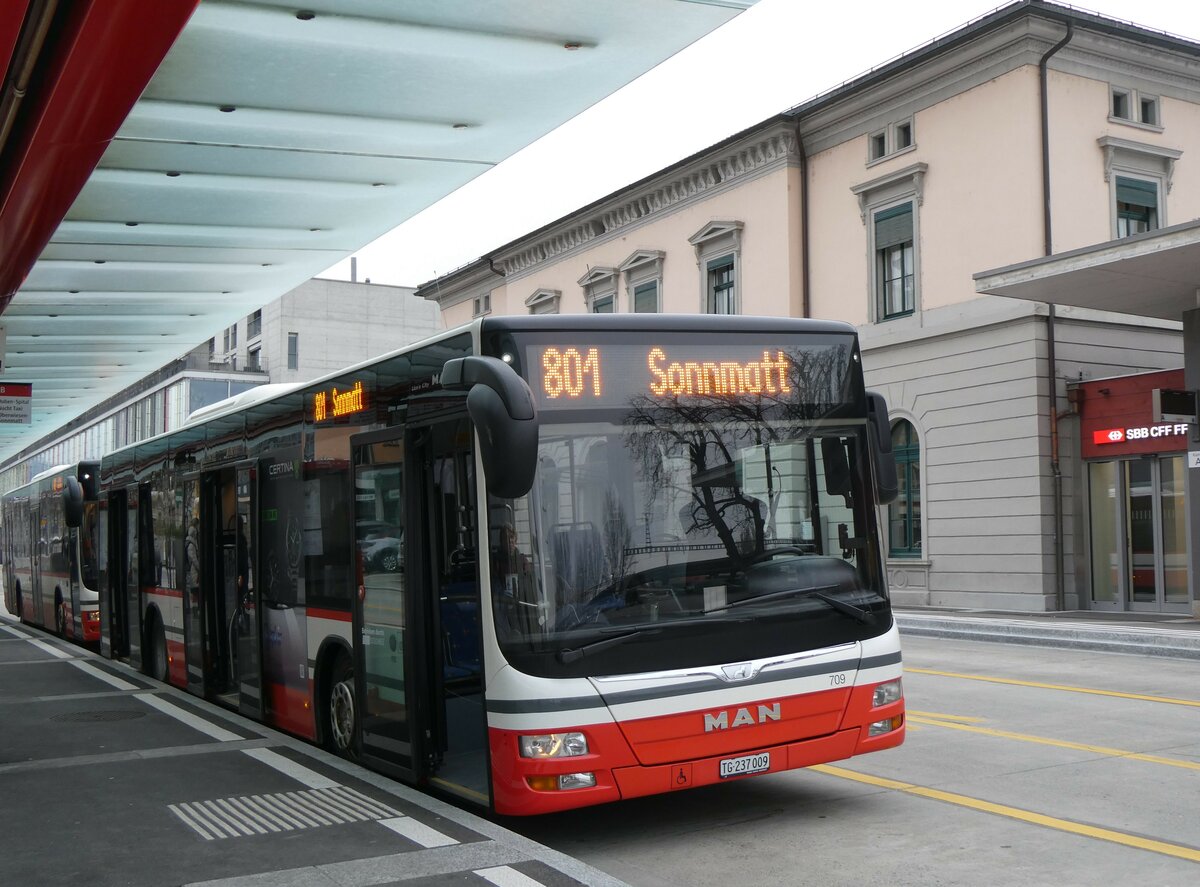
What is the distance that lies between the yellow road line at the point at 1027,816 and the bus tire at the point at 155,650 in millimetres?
8407

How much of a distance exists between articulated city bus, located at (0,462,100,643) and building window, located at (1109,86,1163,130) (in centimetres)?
2047

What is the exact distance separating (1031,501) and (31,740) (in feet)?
61.0

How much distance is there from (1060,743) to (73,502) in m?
14.3

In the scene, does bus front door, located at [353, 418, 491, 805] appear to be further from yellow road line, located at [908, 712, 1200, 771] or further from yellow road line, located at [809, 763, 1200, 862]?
yellow road line, located at [908, 712, 1200, 771]

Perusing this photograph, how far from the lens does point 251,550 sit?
34.7 ft

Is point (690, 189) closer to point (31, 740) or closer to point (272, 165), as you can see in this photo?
point (272, 165)

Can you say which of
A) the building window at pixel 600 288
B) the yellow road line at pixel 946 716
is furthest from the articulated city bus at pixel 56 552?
the building window at pixel 600 288

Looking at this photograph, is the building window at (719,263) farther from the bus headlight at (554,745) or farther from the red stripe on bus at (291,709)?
the bus headlight at (554,745)

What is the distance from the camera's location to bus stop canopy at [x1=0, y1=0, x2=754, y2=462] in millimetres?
7422

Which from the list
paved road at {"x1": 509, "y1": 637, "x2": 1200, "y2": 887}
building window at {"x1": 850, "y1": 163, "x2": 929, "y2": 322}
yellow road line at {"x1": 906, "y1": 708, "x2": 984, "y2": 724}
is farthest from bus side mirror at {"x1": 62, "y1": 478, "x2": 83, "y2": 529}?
building window at {"x1": 850, "y1": 163, "x2": 929, "y2": 322}

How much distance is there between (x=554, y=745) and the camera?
6.16 meters

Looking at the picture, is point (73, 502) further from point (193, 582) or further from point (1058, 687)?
point (1058, 687)

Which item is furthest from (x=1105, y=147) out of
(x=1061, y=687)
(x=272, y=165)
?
(x=272, y=165)

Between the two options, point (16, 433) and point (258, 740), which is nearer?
point (258, 740)
